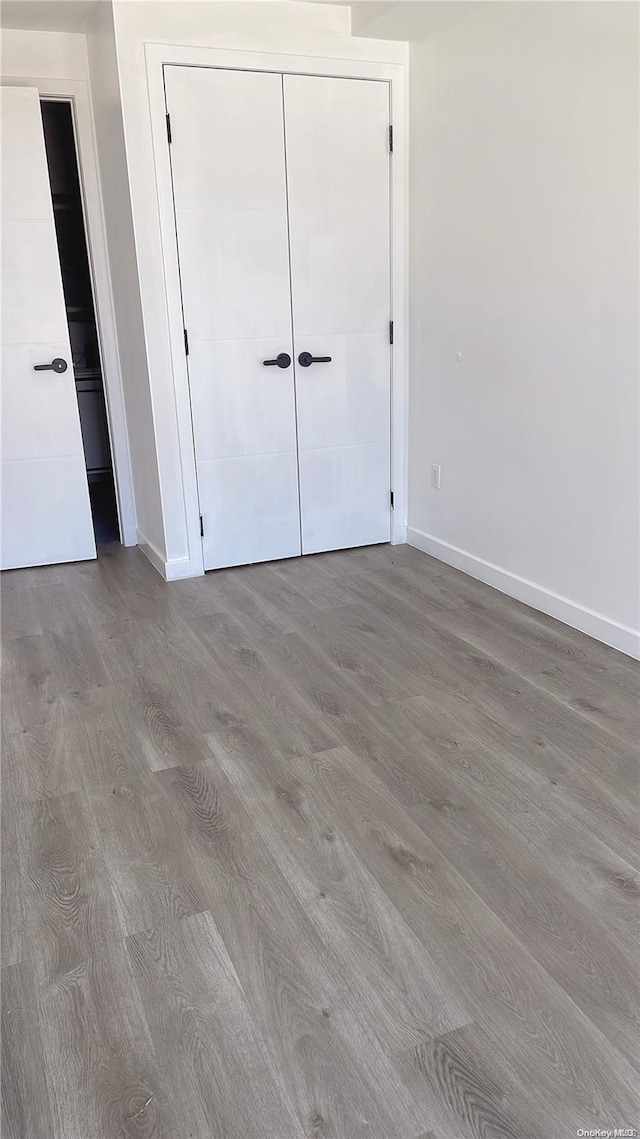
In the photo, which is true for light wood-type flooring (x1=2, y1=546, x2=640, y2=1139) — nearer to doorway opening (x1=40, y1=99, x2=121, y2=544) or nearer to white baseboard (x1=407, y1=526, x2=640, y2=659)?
white baseboard (x1=407, y1=526, x2=640, y2=659)

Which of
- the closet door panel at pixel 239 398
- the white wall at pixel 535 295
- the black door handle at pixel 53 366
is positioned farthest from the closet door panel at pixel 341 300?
the black door handle at pixel 53 366

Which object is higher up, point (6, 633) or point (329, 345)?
point (329, 345)

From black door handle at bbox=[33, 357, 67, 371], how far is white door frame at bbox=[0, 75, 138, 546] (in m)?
0.35

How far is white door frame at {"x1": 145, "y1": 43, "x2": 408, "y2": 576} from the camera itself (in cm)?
322

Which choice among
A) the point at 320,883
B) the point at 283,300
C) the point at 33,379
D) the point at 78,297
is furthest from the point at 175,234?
the point at 320,883

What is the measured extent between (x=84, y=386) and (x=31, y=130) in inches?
79.4

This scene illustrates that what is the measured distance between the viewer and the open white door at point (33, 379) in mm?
3586

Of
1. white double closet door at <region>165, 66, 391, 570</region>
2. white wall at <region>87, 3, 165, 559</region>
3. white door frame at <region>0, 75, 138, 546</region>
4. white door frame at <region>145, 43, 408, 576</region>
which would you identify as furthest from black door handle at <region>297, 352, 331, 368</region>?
white door frame at <region>0, 75, 138, 546</region>

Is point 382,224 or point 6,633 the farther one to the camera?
point 382,224

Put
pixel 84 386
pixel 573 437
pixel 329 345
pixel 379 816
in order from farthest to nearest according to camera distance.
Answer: pixel 84 386, pixel 329 345, pixel 573 437, pixel 379 816

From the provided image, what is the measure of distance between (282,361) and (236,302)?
0.34 m

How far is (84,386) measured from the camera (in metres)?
5.42

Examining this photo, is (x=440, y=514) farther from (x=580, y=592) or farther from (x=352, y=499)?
(x=580, y=592)

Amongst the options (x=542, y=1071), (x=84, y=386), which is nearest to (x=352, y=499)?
(x=84, y=386)
